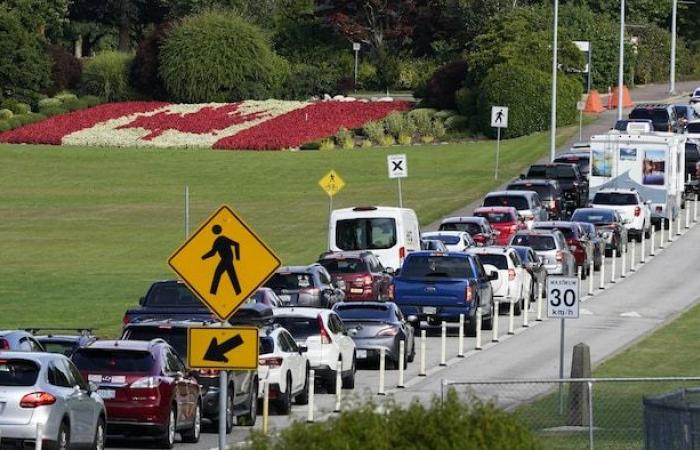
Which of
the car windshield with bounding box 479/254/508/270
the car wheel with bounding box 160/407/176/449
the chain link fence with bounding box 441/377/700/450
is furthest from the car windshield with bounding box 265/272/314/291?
the car wheel with bounding box 160/407/176/449

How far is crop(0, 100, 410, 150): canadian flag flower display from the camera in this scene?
88188 mm

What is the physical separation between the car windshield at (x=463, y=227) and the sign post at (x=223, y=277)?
3368 cm

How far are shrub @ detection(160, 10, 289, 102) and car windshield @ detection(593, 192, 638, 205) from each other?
43.4 m

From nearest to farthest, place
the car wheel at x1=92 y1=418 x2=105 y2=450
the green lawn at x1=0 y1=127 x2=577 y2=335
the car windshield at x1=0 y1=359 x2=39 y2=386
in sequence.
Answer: the car windshield at x1=0 y1=359 x2=39 y2=386 → the car wheel at x1=92 y1=418 x2=105 y2=450 → the green lawn at x1=0 y1=127 x2=577 y2=335

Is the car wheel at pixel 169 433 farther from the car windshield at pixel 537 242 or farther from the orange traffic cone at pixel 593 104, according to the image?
the orange traffic cone at pixel 593 104

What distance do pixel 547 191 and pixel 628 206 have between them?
4.10 metres

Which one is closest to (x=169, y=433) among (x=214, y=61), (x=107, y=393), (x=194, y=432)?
(x=107, y=393)

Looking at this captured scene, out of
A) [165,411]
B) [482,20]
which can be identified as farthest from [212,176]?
[165,411]

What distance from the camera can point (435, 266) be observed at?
39.0 metres

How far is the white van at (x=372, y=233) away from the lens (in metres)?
44.3

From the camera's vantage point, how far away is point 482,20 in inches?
4026

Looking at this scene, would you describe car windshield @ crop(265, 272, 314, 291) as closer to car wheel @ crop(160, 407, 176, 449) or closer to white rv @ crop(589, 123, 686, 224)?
car wheel @ crop(160, 407, 176, 449)

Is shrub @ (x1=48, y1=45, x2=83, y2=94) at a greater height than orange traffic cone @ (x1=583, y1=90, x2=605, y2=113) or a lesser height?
greater

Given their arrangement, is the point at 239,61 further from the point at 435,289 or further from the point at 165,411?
the point at 165,411
